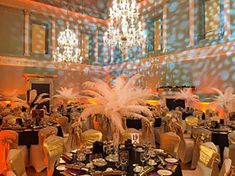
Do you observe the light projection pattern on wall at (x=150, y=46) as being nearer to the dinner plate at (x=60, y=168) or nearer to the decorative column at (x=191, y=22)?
the decorative column at (x=191, y=22)

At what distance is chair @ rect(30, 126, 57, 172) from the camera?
173 inches

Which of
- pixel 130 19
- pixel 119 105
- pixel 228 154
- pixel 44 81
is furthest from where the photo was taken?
pixel 44 81

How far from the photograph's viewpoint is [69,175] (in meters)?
2.33

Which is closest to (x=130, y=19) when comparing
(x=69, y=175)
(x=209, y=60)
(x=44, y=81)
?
(x=209, y=60)

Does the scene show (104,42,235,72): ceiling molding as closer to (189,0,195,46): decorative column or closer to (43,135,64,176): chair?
(189,0,195,46): decorative column

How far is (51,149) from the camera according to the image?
11.0ft

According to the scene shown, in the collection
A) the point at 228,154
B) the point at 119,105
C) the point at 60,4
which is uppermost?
the point at 60,4

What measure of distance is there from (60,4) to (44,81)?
4571 millimetres

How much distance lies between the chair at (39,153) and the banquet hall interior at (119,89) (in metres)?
0.02

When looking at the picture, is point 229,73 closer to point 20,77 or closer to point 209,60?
point 209,60

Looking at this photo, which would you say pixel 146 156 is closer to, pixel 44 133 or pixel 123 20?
pixel 44 133

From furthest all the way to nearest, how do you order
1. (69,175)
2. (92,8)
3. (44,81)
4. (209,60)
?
(92,8)
(44,81)
(209,60)
(69,175)

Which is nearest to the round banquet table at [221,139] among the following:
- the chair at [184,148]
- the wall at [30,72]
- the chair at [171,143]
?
the chair at [184,148]

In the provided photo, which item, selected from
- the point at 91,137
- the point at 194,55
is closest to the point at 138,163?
the point at 91,137
